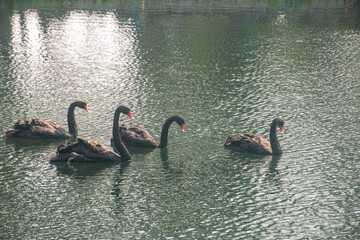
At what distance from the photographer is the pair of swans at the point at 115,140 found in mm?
25594

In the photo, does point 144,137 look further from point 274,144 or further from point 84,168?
point 274,144

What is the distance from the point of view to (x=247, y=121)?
103 ft

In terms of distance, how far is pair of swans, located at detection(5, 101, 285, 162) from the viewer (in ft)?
84.0

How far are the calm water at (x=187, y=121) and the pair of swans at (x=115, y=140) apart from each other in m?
0.40

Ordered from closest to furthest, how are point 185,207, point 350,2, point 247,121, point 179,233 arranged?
1. point 179,233
2. point 185,207
3. point 247,121
4. point 350,2

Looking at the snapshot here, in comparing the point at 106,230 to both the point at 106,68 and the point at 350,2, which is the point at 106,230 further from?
the point at 350,2

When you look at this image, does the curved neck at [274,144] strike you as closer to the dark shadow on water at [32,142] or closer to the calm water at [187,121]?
the calm water at [187,121]

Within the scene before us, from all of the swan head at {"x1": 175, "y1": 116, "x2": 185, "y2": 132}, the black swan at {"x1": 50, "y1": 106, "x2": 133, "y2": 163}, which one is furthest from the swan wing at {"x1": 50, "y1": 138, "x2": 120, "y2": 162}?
the swan head at {"x1": 175, "y1": 116, "x2": 185, "y2": 132}

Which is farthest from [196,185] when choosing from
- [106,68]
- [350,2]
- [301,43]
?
[350,2]

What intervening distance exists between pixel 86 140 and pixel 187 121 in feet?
20.4

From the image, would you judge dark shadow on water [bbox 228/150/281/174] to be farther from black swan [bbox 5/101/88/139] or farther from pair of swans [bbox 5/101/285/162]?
black swan [bbox 5/101/88/139]

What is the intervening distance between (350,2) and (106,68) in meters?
45.3

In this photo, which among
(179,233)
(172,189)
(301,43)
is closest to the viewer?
(179,233)

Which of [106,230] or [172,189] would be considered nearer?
[106,230]
